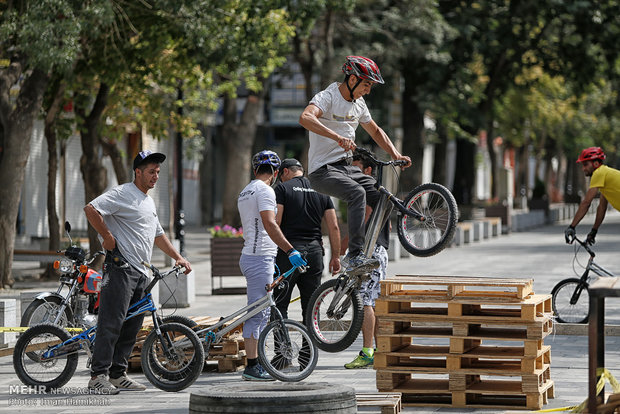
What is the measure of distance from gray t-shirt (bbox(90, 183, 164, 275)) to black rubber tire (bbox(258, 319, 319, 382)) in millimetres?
1179

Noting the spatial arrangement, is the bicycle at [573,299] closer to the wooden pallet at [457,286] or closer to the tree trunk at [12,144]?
the wooden pallet at [457,286]

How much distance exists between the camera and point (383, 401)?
7984 mm

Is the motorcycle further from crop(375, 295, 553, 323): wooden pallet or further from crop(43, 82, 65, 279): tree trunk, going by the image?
crop(43, 82, 65, 279): tree trunk

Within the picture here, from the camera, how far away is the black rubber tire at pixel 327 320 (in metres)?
10.0

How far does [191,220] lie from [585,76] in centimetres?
1779

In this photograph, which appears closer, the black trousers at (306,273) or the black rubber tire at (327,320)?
the black rubber tire at (327,320)

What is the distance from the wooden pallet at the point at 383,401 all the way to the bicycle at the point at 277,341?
1.48m

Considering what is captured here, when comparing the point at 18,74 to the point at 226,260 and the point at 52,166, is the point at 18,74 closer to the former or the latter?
the point at 52,166

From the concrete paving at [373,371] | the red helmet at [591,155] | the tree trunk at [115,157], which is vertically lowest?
the concrete paving at [373,371]

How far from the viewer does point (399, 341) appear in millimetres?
9156

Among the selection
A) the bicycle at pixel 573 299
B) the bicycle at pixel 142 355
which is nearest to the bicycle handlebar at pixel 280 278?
the bicycle at pixel 142 355

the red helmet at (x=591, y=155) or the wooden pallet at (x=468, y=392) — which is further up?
the red helmet at (x=591, y=155)

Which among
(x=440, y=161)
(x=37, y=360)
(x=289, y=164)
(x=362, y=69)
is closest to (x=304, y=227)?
(x=289, y=164)

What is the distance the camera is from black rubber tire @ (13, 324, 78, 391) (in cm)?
968
